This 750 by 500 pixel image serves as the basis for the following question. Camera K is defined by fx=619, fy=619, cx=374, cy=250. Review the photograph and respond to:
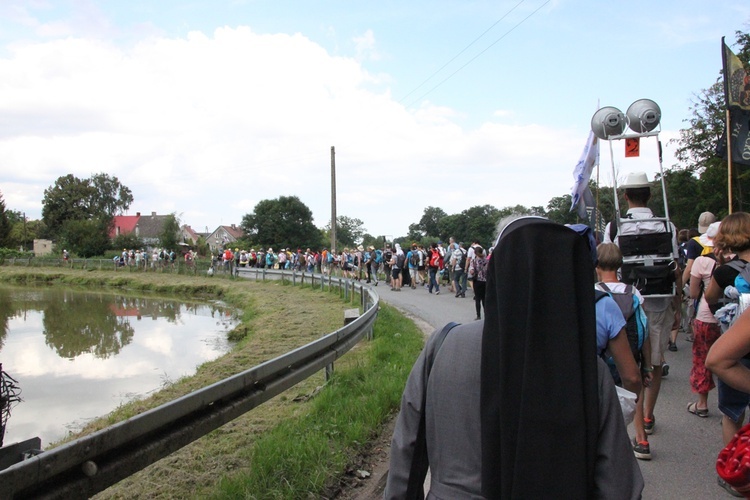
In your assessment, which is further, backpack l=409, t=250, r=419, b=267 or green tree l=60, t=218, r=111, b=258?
green tree l=60, t=218, r=111, b=258

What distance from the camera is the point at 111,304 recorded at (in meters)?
29.3

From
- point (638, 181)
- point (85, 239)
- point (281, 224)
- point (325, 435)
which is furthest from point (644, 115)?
point (281, 224)

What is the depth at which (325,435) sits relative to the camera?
18.1 feet

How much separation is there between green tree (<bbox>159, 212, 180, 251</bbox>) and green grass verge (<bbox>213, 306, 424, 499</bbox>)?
6268cm

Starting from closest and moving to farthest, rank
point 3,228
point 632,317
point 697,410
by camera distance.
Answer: point 632,317
point 697,410
point 3,228

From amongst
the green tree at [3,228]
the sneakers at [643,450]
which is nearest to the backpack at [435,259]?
the sneakers at [643,450]

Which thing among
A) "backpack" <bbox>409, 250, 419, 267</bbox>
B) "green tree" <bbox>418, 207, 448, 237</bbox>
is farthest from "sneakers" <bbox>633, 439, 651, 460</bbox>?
"green tree" <bbox>418, 207, 448, 237</bbox>

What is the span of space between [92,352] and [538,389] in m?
16.1

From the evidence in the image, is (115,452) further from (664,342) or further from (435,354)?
(664,342)

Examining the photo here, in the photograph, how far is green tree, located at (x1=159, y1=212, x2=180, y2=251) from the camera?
6756 cm

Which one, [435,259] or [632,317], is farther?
[435,259]

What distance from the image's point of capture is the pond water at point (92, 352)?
31.8ft

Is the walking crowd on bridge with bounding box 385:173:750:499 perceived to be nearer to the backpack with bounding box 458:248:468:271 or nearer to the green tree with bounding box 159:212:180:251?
the backpack with bounding box 458:248:468:271

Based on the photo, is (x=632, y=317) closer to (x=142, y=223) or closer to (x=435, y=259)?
(x=435, y=259)
